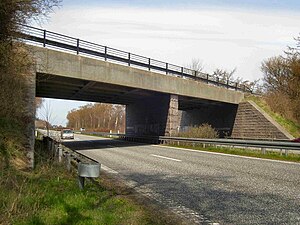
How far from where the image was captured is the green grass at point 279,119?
28484 mm

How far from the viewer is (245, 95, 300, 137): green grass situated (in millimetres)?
28484

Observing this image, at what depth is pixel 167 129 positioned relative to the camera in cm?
2839

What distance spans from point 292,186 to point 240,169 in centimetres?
327

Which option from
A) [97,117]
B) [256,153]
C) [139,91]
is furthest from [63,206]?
[97,117]

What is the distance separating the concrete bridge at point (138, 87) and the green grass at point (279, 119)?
1.72 meters

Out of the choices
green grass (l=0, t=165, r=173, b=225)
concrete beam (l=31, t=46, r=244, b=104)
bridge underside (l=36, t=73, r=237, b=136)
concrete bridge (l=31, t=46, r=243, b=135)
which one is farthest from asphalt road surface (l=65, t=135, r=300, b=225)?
bridge underside (l=36, t=73, r=237, b=136)

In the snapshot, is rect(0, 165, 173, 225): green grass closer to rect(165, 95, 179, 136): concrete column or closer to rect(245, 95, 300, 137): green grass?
rect(165, 95, 179, 136): concrete column

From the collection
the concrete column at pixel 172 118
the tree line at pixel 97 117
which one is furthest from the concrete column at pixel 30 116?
the tree line at pixel 97 117

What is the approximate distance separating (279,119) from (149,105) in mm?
12596

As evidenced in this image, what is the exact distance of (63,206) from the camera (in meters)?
5.40

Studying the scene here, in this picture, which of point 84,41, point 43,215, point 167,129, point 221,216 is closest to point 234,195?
point 221,216

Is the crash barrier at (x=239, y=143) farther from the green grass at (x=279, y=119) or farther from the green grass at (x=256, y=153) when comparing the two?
the green grass at (x=279, y=119)

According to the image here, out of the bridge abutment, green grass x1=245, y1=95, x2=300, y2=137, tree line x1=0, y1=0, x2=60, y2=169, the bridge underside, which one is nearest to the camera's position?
tree line x1=0, y1=0, x2=60, y2=169

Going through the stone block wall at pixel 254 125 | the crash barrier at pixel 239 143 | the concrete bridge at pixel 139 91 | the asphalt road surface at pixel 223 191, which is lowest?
the asphalt road surface at pixel 223 191
